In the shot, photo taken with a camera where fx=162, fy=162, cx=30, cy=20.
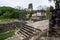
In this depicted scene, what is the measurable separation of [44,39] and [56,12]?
167cm

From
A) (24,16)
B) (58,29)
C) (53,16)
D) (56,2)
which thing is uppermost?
(56,2)

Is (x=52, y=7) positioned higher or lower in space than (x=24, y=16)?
higher

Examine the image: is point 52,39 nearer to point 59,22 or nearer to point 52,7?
A: point 59,22

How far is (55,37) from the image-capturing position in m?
8.59

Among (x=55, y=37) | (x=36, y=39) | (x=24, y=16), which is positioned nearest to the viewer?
(x=55, y=37)

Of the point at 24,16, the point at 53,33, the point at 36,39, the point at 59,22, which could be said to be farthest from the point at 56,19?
the point at 24,16

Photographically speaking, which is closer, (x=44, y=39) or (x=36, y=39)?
(x=44, y=39)

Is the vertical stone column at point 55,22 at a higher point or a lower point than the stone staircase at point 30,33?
higher

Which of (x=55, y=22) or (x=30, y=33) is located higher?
(x=55, y=22)

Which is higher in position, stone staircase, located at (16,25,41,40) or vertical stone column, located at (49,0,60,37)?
vertical stone column, located at (49,0,60,37)

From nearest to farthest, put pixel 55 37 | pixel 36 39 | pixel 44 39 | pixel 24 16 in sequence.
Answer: pixel 55 37 → pixel 44 39 → pixel 36 39 → pixel 24 16

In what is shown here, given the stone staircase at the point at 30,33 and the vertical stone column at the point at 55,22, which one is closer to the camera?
the vertical stone column at the point at 55,22

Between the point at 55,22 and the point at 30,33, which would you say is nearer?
the point at 55,22

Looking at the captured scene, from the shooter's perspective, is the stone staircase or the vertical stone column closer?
the vertical stone column
